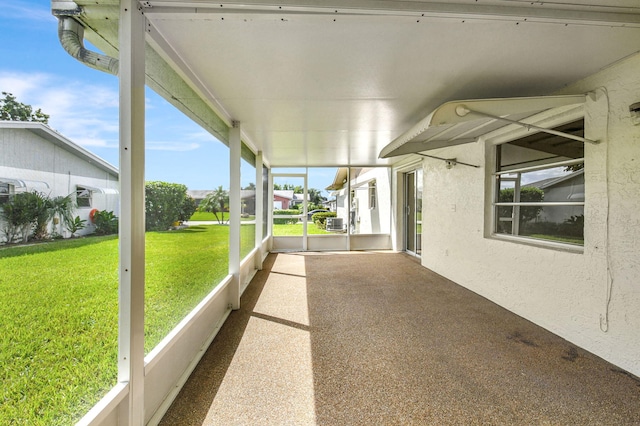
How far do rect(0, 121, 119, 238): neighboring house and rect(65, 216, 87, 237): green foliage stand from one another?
0.02 meters

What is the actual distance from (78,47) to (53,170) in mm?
713

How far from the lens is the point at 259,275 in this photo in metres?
5.34

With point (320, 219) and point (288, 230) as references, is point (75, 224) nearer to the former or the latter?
point (288, 230)

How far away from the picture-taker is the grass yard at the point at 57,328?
101cm

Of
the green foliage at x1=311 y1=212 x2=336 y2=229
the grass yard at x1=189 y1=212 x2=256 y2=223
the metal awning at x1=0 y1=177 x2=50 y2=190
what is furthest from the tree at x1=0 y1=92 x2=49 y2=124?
the green foliage at x1=311 y1=212 x2=336 y2=229

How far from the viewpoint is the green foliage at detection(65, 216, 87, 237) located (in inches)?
49.9

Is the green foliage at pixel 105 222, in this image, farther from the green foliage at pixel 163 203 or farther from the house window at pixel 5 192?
the house window at pixel 5 192

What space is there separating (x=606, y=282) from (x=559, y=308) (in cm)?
57

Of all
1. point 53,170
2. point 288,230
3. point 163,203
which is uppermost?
point 53,170

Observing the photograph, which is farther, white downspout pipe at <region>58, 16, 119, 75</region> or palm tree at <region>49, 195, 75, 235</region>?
white downspout pipe at <region>58, 16, 119, 75</region>

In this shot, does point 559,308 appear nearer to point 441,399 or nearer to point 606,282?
point 606,282

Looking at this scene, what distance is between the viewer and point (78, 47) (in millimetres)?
1423

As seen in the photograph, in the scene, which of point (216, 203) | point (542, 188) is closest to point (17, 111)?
point (216, 203)

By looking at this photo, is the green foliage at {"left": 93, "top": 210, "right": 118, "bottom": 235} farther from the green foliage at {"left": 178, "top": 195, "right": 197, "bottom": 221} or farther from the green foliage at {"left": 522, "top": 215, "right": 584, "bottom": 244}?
the green foliage at {"left": 522, "top": 215, "right": 584, "bottom": 244}
